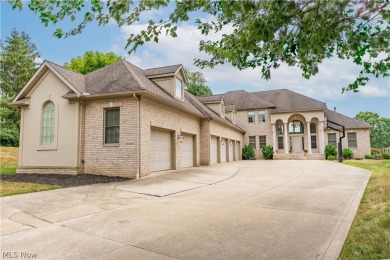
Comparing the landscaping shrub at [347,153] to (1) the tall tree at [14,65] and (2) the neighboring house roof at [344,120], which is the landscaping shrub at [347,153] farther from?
(1) the tall tree at [14,65]

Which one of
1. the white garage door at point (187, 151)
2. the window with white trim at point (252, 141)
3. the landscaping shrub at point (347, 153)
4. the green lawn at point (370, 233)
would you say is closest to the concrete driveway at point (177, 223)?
the green lawn at point (370, 233)

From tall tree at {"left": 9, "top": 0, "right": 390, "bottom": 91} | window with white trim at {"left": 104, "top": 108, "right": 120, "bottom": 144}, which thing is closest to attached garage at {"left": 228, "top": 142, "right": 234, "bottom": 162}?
window with white trim at {"left": 104, "top": 108, "right": 120, "bottom": 144}

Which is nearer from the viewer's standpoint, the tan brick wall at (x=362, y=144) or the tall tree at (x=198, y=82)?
the tan brick wall at (x=362, y=144)

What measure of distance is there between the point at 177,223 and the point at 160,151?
946 cm

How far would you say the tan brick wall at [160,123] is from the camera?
12.5 meters

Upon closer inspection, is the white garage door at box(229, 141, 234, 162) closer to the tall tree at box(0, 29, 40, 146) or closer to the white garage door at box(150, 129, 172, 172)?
the white garage door at box(150, 129, 172, 172)

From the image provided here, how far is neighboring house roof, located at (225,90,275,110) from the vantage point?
113 ft

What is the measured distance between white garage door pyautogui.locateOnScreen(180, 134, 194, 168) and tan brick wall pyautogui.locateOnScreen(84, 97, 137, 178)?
5419 mm

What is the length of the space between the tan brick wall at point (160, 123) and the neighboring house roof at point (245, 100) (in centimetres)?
1754

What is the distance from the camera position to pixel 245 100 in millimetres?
36031

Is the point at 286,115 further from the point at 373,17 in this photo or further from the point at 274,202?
the point at 373,17

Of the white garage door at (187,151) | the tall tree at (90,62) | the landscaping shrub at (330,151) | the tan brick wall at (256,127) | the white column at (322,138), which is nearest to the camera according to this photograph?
the white garage door at (187,151)

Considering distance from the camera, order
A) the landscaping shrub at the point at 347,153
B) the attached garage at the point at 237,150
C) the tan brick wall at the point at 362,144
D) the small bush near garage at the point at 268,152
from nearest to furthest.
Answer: the landscaping shrub at the point at 347,153
the attached garage at the point at 237,150
the tan brick wall at the point at 362,144
the small bush near garage at the point at 268,152

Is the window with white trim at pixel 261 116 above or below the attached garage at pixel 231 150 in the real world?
above
